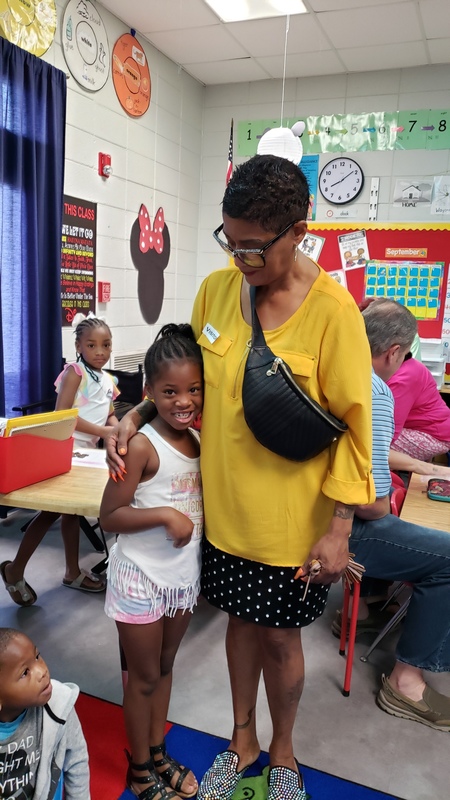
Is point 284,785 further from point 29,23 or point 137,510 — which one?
point 29,23

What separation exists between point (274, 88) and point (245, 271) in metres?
4.59

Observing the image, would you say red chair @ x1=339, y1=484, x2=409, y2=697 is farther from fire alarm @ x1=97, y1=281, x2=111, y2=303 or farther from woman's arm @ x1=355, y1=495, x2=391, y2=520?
fire alarm @ x1=97, y1=281, x2=111, y2=303

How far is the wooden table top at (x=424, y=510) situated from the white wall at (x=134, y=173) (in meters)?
2.56

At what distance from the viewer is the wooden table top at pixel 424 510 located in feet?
6.19

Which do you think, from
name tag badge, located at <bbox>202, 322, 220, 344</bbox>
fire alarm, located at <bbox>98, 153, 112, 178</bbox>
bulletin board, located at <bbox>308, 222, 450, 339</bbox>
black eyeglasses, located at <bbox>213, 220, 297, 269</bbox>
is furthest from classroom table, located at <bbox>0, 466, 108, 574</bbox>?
bulletin board, located at <bbox>308, 222, 450, 339</bbox>

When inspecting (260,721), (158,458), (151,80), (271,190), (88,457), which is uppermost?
(151,80)

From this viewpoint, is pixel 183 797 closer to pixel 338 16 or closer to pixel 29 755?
pixel 29 755

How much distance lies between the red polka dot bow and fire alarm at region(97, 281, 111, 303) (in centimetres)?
60

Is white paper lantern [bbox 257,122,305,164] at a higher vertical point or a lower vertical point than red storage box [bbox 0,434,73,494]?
higher

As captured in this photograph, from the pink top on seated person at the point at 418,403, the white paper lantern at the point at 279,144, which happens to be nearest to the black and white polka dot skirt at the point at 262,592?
the pink top on seated person at the point at 418,403

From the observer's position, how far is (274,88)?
5145 millimetres

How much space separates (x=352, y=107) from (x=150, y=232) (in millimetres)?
1981

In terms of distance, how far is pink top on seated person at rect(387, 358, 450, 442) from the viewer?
99.9 inches

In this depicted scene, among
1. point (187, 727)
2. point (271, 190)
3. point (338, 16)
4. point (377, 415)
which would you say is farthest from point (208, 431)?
point (338, 16)
